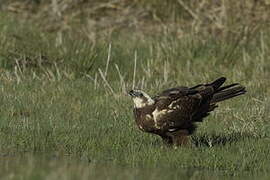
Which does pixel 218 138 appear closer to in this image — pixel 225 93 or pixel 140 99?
pixel 225 93

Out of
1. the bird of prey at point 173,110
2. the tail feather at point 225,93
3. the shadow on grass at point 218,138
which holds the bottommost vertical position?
the shadow on grass at point 218,138

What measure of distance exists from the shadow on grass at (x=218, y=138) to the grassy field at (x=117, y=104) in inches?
0.4

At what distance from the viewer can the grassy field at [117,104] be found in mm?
5996

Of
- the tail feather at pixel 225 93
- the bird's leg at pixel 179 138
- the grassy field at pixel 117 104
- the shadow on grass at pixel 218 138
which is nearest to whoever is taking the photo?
the grassy field at pixel 117 104

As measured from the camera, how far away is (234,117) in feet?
26.6

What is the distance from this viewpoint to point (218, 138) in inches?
281

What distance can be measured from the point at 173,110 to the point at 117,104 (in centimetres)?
212

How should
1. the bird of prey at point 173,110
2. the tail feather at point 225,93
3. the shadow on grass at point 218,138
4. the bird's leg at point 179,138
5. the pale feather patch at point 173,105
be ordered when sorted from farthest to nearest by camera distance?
the tail feather at point 225,93 < the shadow on grass at point 218,138 < the bird's leg at point 179,138 < the pale feather patch at point 173,105 < the bird of prey at point 173,110

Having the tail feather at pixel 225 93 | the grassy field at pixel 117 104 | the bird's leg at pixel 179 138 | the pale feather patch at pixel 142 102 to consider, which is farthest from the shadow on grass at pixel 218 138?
the pale feather patch at pixel 142 102

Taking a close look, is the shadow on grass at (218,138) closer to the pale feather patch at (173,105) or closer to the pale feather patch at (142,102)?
the pale feather patch at (173,105)

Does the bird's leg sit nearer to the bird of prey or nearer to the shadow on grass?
the bird of prey

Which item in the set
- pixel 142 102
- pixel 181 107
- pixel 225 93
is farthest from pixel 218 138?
pixel 142 102

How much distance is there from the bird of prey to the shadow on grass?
0.21 m

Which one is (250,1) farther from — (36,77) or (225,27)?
(36,77)
